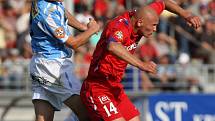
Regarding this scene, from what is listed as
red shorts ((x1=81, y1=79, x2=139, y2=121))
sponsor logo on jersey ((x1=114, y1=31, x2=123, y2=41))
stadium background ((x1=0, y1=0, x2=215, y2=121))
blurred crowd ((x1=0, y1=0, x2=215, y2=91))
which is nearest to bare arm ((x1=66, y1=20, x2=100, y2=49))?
sponsor logo on jersey ((x1=114, y1=31, x2=123, y2=41))

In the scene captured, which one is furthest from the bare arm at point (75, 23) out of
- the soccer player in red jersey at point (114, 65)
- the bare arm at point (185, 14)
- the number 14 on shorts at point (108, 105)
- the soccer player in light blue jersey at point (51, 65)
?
the bare arm at point (185, 14)

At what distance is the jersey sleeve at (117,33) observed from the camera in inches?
307

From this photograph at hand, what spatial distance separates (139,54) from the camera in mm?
15820

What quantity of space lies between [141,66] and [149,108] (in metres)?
4.48

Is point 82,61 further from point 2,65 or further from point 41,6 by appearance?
point 41,6

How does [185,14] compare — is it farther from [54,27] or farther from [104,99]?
[54,27]

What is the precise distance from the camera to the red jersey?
26.0 feet

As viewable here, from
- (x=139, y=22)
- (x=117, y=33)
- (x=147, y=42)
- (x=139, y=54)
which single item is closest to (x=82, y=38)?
(x=117, y=33)

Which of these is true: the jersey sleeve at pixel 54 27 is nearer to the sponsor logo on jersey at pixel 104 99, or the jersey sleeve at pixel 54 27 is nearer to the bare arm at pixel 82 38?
the bare arm at pixel 82 38

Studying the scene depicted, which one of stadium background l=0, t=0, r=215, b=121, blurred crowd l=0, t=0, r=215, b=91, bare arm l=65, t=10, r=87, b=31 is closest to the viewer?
bare arm l=65, t=10, r=87, b=31

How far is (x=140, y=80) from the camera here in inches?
597

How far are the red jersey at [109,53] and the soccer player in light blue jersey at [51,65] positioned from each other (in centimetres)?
31

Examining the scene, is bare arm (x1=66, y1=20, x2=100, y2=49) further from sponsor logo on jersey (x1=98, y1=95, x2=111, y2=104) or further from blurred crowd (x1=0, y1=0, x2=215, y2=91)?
blurred crowd (x1=0, y1=0, x2=215, y2=91)

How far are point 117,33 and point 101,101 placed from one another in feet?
2.60
